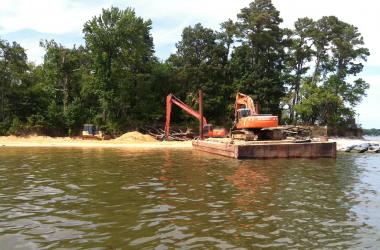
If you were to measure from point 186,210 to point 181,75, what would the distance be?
56880 mm

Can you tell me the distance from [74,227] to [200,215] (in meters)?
3.40

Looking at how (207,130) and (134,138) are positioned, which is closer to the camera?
(207,130)

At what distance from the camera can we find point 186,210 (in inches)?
465

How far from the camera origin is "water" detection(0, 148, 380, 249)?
8.76 meters

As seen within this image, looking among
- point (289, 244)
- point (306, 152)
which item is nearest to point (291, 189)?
point (289, 244)

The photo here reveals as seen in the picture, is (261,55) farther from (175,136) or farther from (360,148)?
(360,148)

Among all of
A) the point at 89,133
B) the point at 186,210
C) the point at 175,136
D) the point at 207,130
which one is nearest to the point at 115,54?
the point at 89,133

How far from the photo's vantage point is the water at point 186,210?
8758mm

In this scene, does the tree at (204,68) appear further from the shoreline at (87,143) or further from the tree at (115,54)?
the shoreline at (87,143)

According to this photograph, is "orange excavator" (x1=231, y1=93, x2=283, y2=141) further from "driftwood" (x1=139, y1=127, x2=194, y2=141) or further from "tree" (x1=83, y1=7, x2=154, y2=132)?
"tree" (x1=83, y1=7, x2=154, y2=132)

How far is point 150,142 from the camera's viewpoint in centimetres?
5103

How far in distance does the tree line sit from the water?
4026 cm

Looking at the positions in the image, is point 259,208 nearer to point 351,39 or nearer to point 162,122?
point 162,122

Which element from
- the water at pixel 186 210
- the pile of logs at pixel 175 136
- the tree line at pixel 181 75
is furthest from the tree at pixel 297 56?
the water at pixel 186 210
